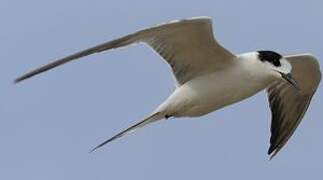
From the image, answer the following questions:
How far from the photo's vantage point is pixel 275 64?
13672 mm

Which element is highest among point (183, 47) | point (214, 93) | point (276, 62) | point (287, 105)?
point (183, 47)

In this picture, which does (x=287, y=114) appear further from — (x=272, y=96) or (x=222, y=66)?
(x=222, y=66)

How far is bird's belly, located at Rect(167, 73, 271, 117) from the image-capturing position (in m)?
13.3

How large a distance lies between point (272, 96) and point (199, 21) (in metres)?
3.52

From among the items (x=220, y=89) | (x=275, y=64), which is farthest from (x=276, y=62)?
(x=220, y=89)

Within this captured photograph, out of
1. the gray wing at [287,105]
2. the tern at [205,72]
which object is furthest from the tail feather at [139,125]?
the gray wing at [287,105]

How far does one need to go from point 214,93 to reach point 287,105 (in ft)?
8.73

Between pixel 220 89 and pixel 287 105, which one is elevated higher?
pixel 220 89

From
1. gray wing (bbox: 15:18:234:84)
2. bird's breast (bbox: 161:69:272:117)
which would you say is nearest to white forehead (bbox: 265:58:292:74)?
bird's breast (bbox: 161:69:272:117)

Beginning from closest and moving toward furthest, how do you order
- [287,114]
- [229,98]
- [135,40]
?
[135,40], [229,98], [287,114]

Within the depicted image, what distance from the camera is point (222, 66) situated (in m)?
13.5

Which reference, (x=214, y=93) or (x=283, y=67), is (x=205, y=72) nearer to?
(x=214, y=93)

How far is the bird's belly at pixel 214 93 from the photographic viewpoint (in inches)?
525

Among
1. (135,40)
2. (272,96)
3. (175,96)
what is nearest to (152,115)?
(175,96)
